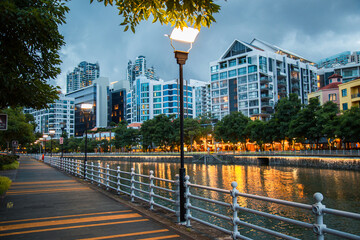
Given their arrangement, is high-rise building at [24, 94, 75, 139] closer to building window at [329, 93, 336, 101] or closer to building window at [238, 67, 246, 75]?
building window at [238, 67, 246, 75]

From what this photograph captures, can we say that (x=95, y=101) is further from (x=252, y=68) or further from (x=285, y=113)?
(x=285, y=113)

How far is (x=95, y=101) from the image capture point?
163625mm

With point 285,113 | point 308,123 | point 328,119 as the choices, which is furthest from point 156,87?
point 328,119

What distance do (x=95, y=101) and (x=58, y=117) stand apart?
74.6 feet

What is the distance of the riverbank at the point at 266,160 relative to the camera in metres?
38.5

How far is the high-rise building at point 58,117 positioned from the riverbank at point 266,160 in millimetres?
92822

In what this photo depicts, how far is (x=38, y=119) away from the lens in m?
174

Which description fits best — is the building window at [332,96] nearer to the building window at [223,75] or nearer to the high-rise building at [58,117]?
the building window at [223,75]

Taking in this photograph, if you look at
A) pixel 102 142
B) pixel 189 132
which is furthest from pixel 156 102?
pixel 189 132

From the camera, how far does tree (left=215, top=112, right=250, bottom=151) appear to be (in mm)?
65312

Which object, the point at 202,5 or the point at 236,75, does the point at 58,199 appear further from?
the point at 236,75

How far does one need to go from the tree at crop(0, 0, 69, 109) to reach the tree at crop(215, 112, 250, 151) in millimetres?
56526

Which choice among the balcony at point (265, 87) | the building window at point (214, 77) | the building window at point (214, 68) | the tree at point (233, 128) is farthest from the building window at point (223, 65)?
the tree at point (233, 128)

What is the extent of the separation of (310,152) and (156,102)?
95.5 m
